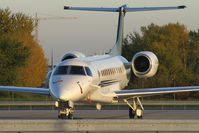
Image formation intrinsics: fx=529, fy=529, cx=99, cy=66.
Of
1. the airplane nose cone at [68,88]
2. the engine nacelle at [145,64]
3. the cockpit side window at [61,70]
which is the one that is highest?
the engine nacelle at [145,64]

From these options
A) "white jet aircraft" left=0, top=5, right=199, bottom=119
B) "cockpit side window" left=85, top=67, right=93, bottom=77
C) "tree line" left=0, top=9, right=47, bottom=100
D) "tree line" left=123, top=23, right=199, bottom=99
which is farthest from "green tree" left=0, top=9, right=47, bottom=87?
"cockpit side window" left=85, top=67, right=93, bottom=77

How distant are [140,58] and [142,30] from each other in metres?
57.9

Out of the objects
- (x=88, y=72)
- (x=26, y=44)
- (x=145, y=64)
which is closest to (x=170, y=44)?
(x=26, y=44)

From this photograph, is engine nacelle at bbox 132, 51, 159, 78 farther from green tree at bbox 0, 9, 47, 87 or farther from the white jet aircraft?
green tree at bbox 0, 9, 47, 87

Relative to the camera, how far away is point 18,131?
15.4 m

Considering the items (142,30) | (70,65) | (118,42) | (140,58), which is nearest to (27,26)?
(142,30)

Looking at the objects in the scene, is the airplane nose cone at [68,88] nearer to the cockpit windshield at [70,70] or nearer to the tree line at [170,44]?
the cockpit windshield at [70,70]

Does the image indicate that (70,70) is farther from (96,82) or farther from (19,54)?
(19,54)

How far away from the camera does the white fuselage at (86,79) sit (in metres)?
20.0

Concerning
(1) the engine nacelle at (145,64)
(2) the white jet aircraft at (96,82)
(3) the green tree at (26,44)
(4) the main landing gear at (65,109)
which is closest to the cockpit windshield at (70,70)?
(2) the white jet aircraft at (96,82)

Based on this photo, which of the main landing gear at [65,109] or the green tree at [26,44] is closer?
the main landing gear at [65,109]

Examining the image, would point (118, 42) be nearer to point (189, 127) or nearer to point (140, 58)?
point (140, 58)

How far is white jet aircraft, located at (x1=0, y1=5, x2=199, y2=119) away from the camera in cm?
2019

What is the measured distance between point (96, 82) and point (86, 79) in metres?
1.56
